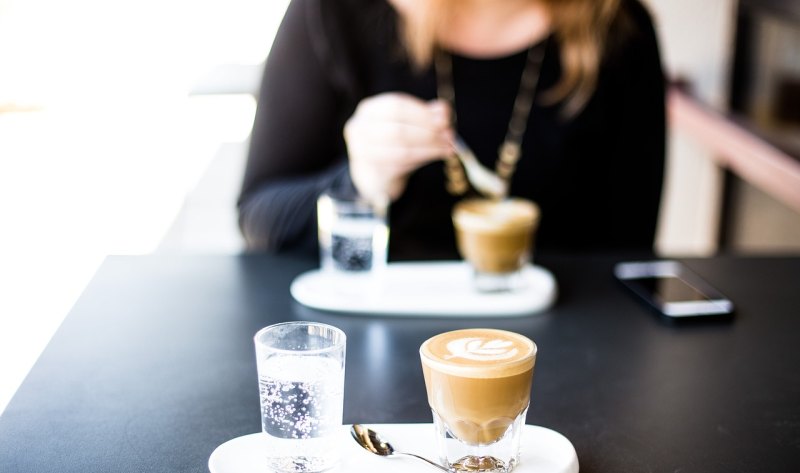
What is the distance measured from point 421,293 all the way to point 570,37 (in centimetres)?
71

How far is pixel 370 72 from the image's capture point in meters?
1.74

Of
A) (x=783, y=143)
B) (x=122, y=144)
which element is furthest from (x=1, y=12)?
(x=783, y=143)

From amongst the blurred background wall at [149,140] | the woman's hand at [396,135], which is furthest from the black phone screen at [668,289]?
the blurred background wall at [149,140]

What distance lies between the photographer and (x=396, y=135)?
1321 mm

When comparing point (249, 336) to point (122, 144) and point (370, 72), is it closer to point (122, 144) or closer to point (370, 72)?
point (370, 72)

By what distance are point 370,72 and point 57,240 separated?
212 centimetres

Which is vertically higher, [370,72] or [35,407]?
[370,72]

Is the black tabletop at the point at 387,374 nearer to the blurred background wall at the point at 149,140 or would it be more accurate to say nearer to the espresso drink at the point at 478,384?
the espresso drink at the point at 478,384

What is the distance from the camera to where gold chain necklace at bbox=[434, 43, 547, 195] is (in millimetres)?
1727

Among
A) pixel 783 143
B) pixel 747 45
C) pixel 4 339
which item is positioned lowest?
pixel 4 339

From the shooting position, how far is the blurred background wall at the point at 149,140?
9.86 feet

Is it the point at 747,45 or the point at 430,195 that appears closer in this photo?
the point at 430,195

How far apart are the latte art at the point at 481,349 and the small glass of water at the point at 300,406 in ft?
0.34

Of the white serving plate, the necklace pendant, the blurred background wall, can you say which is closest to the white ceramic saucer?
the white serving plate
